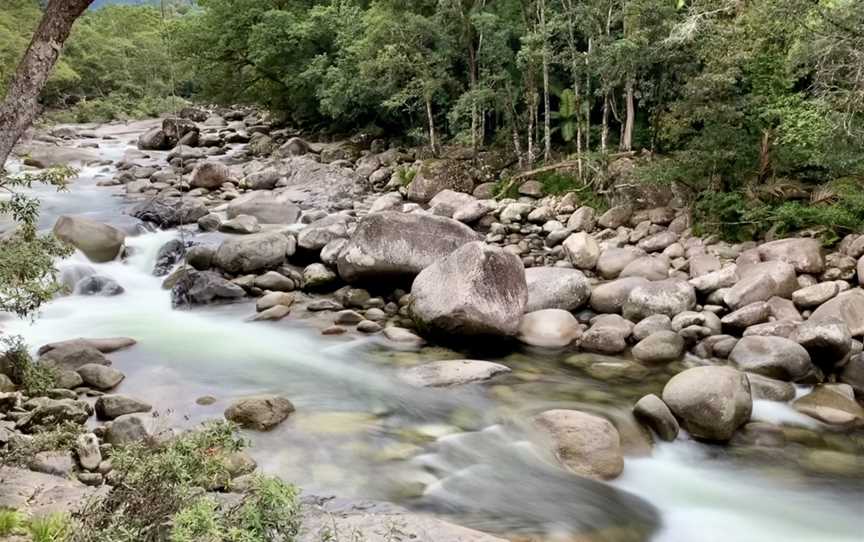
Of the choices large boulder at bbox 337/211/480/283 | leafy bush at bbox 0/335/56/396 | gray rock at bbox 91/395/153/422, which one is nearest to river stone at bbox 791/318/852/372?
large boulder at bbox 337/211/480/283

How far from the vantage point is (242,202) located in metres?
18.2

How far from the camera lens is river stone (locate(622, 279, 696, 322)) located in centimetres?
1088

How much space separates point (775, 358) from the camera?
8.89 meters

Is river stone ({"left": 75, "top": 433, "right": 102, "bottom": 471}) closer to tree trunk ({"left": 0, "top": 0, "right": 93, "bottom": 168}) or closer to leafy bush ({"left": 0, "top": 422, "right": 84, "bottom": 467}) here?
leafy bush ({"left": 0, "top": 422, "right": 84, "bottom": 467})

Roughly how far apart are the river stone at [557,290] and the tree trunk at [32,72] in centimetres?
849

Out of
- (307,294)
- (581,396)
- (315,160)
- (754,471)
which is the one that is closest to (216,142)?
(315,160)

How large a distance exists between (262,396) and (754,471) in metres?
5.83

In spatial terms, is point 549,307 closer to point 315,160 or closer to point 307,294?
point 307,294

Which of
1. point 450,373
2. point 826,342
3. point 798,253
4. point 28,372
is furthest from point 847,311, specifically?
point 28,372

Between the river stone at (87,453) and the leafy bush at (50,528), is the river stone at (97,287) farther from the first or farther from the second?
the leafy bush at (50,528)

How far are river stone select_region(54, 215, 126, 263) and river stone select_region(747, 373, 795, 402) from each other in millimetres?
12327

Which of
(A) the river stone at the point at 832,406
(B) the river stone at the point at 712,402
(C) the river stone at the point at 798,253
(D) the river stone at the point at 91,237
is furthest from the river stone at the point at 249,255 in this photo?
(A) the river stone at the point at 832,406

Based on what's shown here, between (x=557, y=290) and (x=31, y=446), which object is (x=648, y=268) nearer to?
(x=557, y=290)

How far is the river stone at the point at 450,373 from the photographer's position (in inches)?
351
